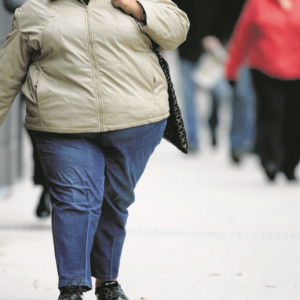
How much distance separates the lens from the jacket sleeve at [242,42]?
7.16m

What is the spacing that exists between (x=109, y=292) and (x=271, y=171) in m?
4.07

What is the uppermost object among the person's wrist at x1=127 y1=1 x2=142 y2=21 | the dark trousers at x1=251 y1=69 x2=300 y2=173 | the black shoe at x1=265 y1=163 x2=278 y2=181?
the person's wrist at x1=127 y1=1 x2=142 y2=21

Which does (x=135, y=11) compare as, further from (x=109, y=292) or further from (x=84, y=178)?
(x=109, y=292)

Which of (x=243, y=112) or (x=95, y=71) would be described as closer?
(x=95, y=71)

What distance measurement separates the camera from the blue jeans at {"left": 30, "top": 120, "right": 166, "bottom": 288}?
3.17 metres

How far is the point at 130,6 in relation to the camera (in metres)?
3.17

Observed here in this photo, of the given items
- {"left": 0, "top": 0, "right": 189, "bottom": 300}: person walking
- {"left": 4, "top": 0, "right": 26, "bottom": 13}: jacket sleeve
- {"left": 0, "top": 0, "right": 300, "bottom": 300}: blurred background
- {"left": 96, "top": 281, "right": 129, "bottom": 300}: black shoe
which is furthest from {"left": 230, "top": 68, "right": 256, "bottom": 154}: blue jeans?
{"left": 0, "top": 0, "right": 189, "bottom": 300}: person walking

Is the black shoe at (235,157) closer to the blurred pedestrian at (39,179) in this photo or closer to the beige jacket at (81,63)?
the blurred pedestrian at (39,179)

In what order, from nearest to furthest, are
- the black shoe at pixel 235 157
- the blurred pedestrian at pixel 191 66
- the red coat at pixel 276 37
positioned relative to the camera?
the red coat at pixel 276 37
the black shoe at pixel 235 157
the blurred pedestrian at pixel 191 66

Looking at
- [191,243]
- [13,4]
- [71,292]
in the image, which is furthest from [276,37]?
[71,292]

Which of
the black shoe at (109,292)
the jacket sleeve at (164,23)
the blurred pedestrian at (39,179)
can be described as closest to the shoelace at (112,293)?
the black shoe at (109,292)

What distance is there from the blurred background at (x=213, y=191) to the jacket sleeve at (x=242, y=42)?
0.01 meters

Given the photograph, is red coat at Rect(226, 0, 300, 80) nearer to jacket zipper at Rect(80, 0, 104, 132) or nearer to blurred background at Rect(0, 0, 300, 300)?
blurred background at Rect(0, 0, 300, 300)

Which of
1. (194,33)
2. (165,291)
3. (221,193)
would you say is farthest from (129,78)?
(194,33)
